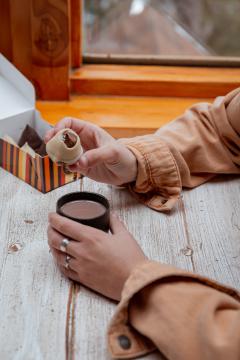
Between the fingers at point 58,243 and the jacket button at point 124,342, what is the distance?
15 centimetres

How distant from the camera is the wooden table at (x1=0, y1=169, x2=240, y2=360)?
693 millimetres

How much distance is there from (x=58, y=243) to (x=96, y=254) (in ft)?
0.23

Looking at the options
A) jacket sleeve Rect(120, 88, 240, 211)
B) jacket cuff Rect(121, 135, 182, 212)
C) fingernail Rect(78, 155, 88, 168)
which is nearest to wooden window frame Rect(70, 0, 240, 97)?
jacket sleeve Rect(120, 88, 240, 211)

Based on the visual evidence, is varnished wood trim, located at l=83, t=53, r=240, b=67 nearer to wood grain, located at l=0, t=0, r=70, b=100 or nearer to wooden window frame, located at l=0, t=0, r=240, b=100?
wooden window frame, located at l=0, t=0, r=240, b=100

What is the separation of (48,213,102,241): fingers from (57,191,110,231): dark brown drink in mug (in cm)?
2

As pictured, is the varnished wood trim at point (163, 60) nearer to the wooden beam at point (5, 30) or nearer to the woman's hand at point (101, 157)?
the wooden beam at point (5, 30)

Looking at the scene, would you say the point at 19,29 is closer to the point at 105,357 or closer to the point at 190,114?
the point at 190,114

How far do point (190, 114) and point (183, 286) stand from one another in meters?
0.54

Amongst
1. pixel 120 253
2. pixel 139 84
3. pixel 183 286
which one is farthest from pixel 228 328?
pixel 139 84

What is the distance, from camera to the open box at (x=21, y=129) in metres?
1.04

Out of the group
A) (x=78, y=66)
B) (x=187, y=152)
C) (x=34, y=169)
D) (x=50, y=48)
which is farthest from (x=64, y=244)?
(x=78, y=66)

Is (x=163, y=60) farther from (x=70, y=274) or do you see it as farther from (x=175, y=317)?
(x=175, y=317)

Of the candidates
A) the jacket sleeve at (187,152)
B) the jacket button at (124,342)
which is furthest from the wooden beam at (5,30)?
the jacket button at (124,342)

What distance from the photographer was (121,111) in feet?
4.53
